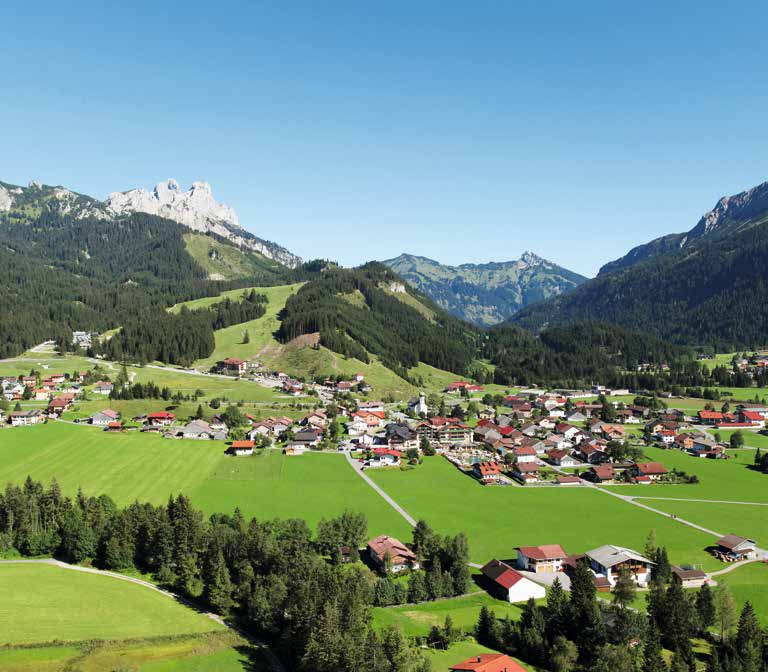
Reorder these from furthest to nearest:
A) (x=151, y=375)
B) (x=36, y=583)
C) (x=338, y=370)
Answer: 1. (x=338, y=370)
2. (x=151, y=375)
3. (x=36, y=583)

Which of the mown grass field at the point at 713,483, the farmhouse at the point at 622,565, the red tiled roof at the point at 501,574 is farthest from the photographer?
the mown grass field at the point at 713,483

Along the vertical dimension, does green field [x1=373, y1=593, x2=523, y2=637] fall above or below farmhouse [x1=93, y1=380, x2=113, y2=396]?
below

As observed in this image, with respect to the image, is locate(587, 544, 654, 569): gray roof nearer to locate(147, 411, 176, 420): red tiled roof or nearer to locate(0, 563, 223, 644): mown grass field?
locate(0, 563, 223, 644): mown grass field

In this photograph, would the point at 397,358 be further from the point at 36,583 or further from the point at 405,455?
the point at 36,583

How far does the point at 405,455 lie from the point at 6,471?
58.2 meters

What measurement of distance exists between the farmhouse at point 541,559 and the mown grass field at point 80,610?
28.0 metres

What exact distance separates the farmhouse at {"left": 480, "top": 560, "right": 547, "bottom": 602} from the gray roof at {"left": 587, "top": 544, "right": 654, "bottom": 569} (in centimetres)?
721

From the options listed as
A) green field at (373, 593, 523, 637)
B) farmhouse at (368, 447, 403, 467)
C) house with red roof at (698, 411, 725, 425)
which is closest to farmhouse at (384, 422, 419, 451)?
farmhouse at (368, 447, 403, 467)

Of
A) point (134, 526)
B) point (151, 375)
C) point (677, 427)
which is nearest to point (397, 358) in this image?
point (151, 375)

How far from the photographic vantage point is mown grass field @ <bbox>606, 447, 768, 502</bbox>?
264 ft

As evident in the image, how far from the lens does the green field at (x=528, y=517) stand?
2436 inches

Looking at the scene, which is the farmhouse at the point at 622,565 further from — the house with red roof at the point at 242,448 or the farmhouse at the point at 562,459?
the house with red roof at the point at 242,448

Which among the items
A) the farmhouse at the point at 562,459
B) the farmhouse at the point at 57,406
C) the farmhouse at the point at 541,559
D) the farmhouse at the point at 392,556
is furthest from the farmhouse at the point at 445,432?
the farmhouse at the point at 57,406

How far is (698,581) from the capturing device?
53.5 metres
